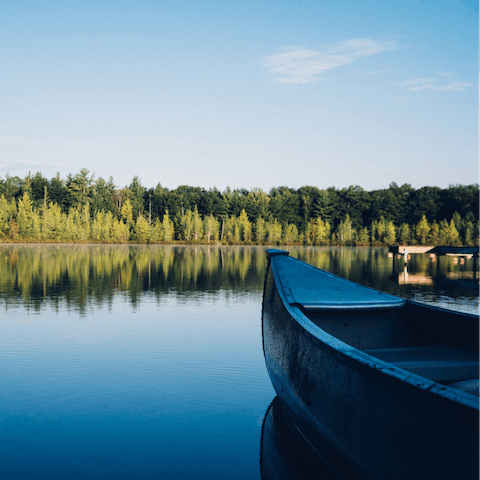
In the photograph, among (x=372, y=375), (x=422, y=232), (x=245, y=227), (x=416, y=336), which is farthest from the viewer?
(x=245, y=227)

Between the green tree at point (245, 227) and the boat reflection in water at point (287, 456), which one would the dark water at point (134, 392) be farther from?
the green tree at point (245, 227)

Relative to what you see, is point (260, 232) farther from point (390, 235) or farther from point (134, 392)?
point (134, 392)

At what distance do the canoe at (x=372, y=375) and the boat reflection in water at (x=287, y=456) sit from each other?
0.86 feet

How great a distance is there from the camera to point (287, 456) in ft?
16.5

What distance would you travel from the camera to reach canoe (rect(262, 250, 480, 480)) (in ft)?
8.89

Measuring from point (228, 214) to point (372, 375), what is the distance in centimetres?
9349

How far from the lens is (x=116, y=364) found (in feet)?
26.5

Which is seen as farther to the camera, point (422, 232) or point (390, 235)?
point (390, 235)

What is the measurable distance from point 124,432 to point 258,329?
6.15 m

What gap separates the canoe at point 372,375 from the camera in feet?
8.89

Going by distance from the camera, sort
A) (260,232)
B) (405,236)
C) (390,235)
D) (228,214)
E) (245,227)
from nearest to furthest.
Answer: (390,235), (405,236), (260,232), (245,227), (228,214)

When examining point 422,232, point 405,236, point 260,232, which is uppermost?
point 260,232

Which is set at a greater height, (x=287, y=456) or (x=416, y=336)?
(x=416, y=336)

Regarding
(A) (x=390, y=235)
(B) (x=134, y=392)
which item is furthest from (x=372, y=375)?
(A) (x=390, y=235)
